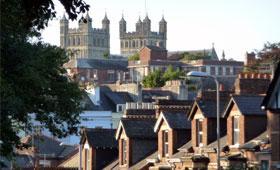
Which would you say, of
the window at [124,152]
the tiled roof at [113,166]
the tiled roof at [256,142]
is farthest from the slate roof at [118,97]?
the tiled roof at [256,142]

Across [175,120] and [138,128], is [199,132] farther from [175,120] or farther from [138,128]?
[138,128]

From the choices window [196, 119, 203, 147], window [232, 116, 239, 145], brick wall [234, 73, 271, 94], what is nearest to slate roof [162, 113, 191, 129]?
window [196, 119, 203, 147]

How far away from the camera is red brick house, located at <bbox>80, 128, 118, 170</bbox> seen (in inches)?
2603

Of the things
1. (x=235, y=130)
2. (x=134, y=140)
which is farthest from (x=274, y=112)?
(x=134, y=140)

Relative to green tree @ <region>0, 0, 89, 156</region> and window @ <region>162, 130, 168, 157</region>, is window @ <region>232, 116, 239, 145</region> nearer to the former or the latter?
window @ <region>162, 130, 168, 157</region>

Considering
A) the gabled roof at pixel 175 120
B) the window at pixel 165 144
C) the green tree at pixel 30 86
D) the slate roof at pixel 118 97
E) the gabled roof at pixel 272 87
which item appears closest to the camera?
the green tree at pixel 30 86

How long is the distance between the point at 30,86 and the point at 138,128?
26.2 metres

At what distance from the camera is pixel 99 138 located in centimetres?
6675

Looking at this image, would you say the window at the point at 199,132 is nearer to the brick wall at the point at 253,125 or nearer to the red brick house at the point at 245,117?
the red brick house at the point at 245,117

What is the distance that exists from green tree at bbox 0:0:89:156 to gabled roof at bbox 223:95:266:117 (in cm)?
976

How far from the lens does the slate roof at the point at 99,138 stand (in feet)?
217

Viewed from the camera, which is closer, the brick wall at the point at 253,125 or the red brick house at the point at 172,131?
the brick wall at the point at 253,125

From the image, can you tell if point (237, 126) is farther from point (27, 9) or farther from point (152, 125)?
point (27, 9)

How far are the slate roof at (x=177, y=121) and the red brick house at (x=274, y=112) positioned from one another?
15.3 metres
